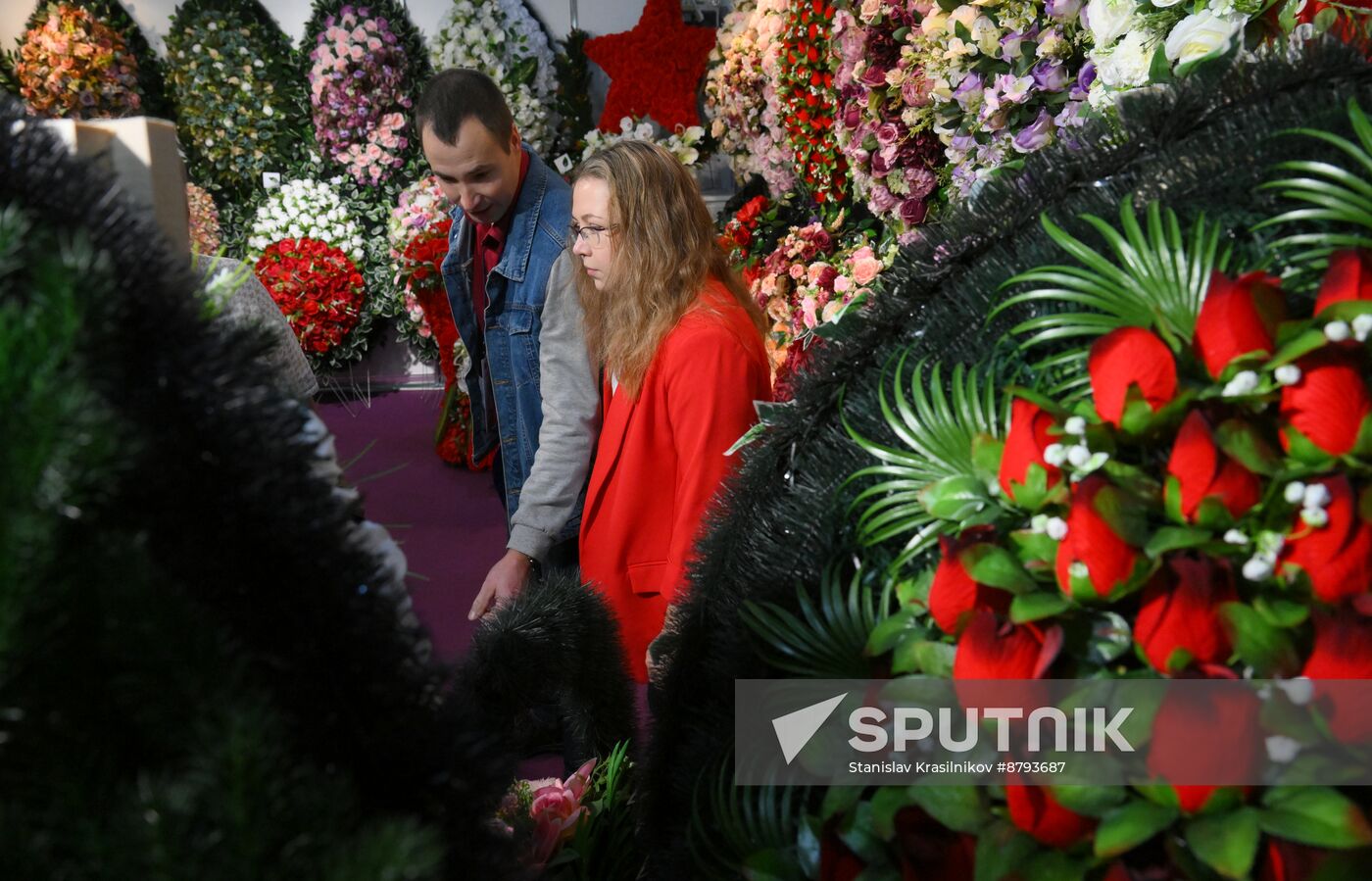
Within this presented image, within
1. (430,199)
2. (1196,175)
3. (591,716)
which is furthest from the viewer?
(430,199)

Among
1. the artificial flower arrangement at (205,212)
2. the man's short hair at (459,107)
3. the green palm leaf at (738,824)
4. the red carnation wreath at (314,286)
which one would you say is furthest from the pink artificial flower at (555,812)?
the red carnation wreath at (314,286)

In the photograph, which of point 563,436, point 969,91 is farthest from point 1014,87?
point 563,436

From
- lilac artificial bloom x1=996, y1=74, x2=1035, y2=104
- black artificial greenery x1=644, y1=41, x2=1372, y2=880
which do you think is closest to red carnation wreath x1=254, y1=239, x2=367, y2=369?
lilac artificial bloom x1=996, y1=74, x2=1035, y2=104

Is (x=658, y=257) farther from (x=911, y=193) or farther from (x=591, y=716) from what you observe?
(x=591, y=716)

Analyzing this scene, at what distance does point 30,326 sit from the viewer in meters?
0.38

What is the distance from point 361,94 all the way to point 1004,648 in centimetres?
577

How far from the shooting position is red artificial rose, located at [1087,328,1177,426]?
557 mm

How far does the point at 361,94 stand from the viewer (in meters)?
5.66

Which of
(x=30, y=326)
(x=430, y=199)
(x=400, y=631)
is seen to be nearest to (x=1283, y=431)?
(x=400, y=631)

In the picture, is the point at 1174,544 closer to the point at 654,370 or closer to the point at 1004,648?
the point at 1004,648

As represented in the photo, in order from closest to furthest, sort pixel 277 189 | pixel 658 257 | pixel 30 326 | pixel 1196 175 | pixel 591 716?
1. pixel 30 326
2. pixel 1196 175
3. pixel 591 716
4. pixel 658 257
5. pixel 277 189

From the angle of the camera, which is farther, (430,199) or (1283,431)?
(430,199)

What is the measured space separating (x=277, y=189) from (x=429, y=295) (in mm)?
2170

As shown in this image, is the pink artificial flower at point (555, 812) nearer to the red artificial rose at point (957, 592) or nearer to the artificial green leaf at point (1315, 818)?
the red artificial rose at point (957, 592)
